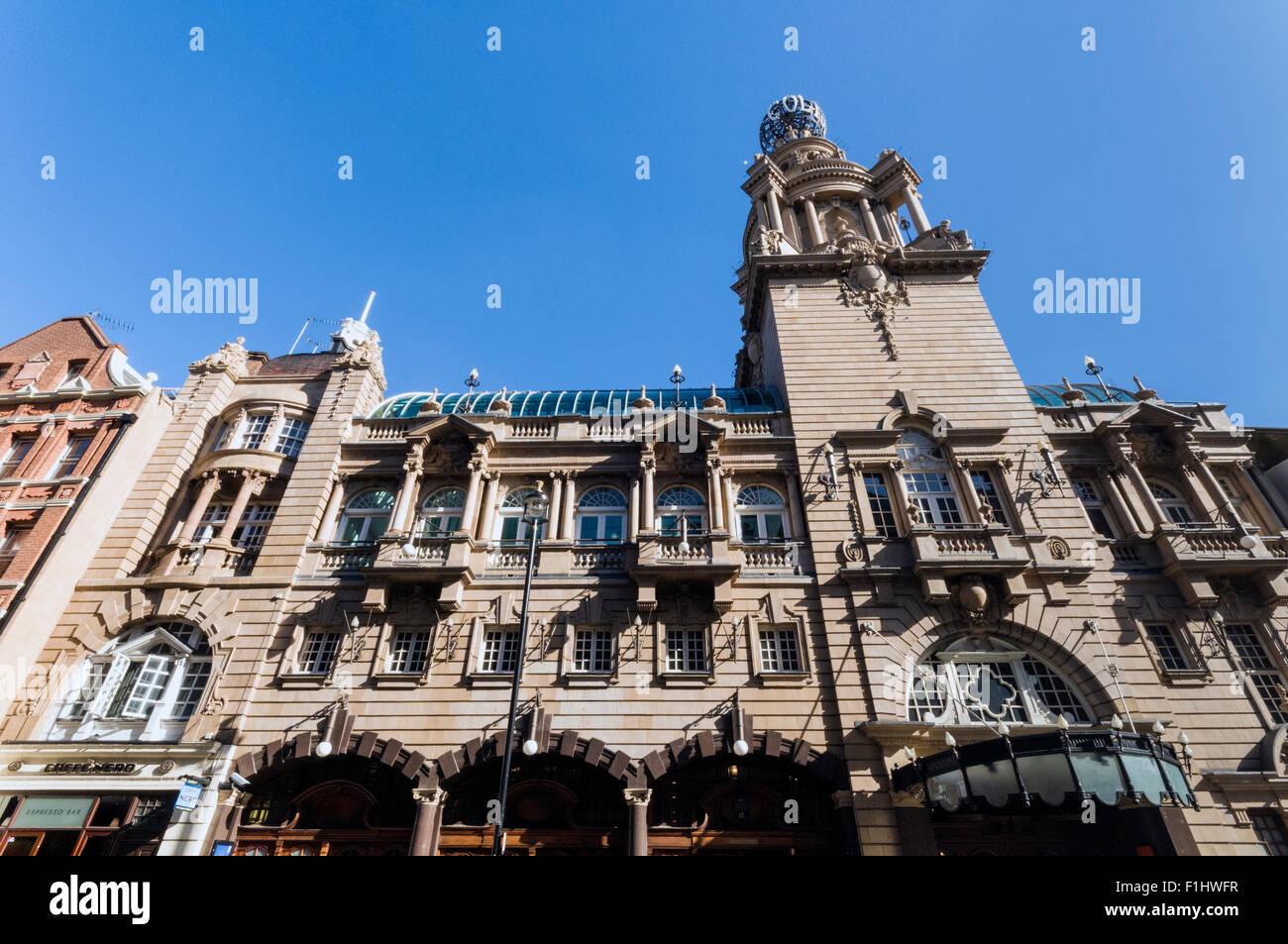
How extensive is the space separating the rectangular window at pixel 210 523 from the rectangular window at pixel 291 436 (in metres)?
3.41

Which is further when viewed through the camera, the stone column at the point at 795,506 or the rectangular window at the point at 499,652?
the stone column at the point at 795,506

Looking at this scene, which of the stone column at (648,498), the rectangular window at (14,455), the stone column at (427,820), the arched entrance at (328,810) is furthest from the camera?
the rectangular window at (14,455)

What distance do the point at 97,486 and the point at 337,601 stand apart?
40.1 ft

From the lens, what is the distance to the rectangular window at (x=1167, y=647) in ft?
69.7

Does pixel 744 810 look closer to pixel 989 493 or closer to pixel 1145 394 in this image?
pixel 989 493

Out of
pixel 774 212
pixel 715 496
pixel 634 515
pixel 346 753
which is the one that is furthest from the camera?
pixel 774 212

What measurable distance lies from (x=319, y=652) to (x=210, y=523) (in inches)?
343

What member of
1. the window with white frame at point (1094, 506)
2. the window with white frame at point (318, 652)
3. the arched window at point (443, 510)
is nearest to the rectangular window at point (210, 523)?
the window with white frame at point (318, 652)

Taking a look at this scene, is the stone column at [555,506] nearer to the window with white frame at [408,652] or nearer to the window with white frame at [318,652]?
the window with white frame at [408,652]

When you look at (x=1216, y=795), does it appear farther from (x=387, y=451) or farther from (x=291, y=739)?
(x=387, y=451)

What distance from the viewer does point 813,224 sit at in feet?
126

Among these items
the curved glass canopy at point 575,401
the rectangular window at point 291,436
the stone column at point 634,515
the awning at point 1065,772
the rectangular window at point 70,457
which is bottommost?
the awning at point 1065,772

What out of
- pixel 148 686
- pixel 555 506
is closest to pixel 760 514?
pixel 555 506
